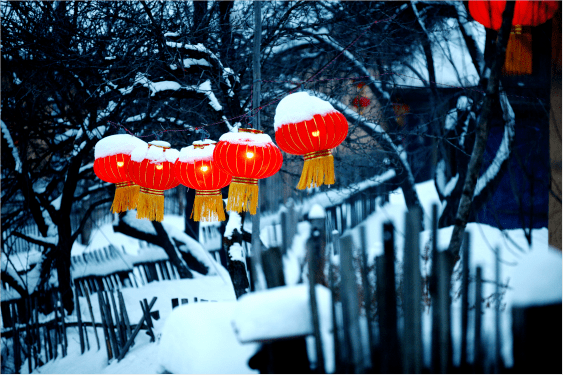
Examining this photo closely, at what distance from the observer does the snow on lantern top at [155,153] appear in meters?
4.34

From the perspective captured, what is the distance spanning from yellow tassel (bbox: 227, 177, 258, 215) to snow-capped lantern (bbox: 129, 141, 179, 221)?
0.92m

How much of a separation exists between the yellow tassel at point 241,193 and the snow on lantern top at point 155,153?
94 cm

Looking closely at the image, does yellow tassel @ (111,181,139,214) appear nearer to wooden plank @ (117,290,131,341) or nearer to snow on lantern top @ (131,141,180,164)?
snow on lantern top @ (131,141,180,164)

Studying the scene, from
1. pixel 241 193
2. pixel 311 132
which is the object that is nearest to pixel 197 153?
pixel 241 193

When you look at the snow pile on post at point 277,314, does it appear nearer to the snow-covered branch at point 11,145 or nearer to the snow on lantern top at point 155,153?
the snow on lantern top at point 155,153

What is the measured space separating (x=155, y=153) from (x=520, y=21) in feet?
13.5

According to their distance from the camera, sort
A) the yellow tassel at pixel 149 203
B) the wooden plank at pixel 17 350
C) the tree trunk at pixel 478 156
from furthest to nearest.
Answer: the wooden plank at pixel 17 350 < the yellow tassel at pixel 149 203 < the tree trunk at pixel 478 156

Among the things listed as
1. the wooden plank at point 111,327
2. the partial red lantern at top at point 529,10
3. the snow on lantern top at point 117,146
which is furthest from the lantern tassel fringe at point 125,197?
the partial red lantern at top at point 529,10

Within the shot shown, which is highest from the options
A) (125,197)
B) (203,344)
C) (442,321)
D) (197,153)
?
(197,153)

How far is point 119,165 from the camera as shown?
4.65 metres

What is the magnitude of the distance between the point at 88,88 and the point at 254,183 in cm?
532

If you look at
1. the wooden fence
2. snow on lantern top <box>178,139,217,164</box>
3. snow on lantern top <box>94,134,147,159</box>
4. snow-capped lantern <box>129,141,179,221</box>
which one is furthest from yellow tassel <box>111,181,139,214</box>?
the wooden fence

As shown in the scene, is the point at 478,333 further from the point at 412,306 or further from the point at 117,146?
the point at 117,146

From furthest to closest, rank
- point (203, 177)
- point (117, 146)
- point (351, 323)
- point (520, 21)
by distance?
1. point (117, 146)
2. point (520, 21)
3. point (203, 177)
4. point (351, 323)
